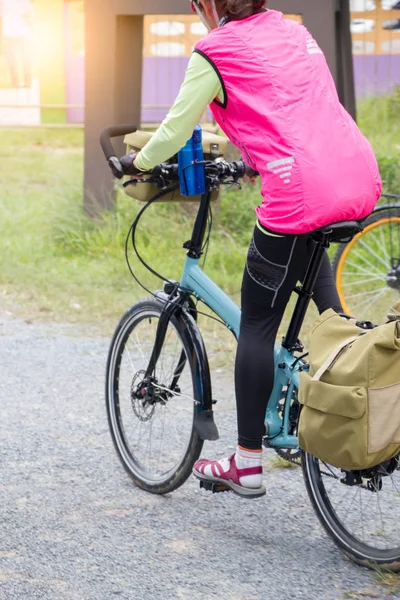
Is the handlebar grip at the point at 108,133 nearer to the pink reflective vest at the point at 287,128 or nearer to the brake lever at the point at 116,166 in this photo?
the brake lever at the point at 116,166

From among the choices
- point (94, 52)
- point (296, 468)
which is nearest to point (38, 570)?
point (296, 468)

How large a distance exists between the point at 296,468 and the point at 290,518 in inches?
21.1

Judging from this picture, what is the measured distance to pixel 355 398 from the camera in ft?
10.1

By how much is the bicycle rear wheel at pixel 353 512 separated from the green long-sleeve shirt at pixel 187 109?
45.8 inches

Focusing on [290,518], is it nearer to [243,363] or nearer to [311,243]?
[243,363]

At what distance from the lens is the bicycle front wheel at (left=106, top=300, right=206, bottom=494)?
4.08m

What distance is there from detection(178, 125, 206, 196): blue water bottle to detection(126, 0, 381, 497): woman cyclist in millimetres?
142

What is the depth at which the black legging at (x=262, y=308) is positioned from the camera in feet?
11.5

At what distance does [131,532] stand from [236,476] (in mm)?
487

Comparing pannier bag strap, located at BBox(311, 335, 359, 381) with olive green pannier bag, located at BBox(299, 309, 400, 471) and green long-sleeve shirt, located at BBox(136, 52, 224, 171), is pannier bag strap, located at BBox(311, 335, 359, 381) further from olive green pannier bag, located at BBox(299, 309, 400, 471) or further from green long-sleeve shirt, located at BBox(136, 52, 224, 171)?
green long-sleeve shirt, located at BBox(136, 52, 224, 171)

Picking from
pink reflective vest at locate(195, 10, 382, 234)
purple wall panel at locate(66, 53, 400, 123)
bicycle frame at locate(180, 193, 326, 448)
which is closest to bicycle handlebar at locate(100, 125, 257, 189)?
bicycle frame at locate(180, 193, 326, 448)

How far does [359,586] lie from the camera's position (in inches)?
136

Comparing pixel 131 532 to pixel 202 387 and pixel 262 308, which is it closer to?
pixel 202 387

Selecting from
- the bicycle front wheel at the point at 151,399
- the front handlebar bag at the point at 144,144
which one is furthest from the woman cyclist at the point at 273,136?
the bicycle front wheel at the point at 151,399
